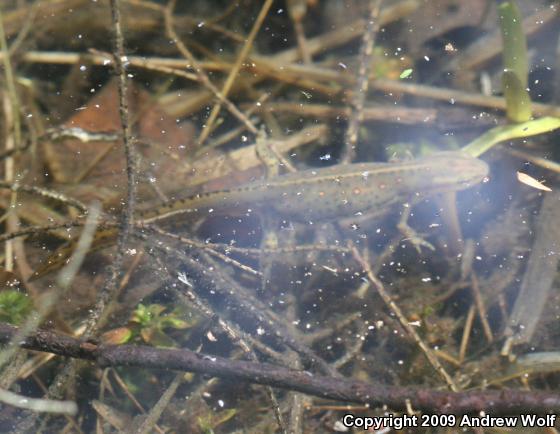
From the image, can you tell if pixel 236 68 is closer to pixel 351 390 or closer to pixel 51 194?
pixel 51 194

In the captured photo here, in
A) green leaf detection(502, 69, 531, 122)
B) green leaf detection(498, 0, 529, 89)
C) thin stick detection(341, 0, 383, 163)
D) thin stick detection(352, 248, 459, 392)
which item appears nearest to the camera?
thin stick detection(352, 248, 459, 392)

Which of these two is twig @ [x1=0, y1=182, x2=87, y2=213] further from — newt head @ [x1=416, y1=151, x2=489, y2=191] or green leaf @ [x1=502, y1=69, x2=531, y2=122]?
green leaf @ [x1=502, y1=69, x2=531, y2=122]

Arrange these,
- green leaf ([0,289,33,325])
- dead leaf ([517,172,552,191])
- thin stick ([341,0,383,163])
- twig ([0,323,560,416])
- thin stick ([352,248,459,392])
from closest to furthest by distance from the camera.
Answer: twig ([0,323,560,416])
thin stick ([352,248,459,392])
green leaf ([0,289,33,325])
dead leaf ([517,172,552,191])
thin stick ([341,0,383,163])

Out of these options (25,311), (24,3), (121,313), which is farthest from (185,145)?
(24,3)

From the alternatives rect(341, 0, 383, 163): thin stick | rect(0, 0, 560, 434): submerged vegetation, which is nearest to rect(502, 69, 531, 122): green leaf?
rect(0, 0, 560, 434): submerged vegetation

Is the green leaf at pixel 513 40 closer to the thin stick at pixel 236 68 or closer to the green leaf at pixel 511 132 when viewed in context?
the green leaf at pixel 511 132

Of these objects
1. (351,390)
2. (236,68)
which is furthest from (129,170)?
(236,68)

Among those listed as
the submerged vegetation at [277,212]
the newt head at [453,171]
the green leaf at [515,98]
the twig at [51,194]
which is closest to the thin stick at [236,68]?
the submerged vegetation at [277,212]
